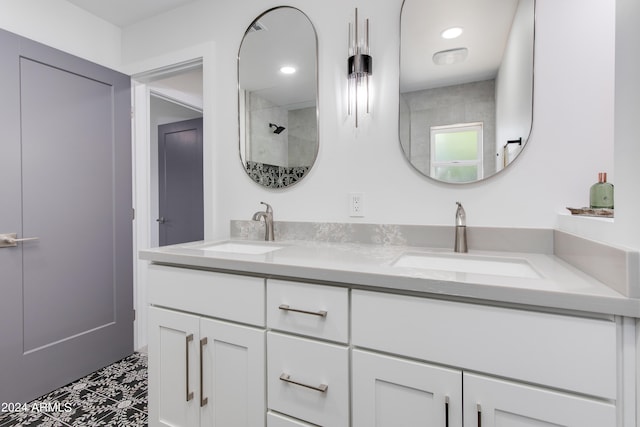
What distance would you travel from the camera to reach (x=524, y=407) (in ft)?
2.56

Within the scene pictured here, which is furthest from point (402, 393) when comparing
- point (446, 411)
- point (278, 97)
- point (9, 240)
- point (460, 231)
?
point (9, 240)

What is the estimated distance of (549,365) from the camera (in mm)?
753

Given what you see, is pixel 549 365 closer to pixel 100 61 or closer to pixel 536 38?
pixel 536 38

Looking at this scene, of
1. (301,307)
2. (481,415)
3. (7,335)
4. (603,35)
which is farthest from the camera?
(7,335)

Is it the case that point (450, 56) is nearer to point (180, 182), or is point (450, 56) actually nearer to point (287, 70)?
point (287, 70)

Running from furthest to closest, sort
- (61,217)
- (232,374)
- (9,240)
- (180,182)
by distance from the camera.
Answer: (180,182), (61,217), (9,240), (232,374)

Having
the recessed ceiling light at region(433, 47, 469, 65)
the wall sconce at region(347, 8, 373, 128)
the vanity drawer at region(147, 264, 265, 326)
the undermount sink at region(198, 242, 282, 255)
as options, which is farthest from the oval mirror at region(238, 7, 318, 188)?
the vanity drawer at region(147, 264, 265, 326)

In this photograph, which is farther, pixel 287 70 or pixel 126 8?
pixel 126 8

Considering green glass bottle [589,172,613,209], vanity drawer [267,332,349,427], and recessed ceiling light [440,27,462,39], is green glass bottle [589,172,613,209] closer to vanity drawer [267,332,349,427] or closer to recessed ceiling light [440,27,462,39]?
recessed ceiling light [440,27,462,39]

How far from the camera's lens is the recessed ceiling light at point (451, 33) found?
4.56ft

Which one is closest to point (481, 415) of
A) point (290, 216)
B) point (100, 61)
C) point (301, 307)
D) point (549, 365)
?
point (549, 365)

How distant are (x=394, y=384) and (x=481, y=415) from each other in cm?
22

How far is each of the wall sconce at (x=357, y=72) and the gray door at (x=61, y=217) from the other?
1616 millimetres

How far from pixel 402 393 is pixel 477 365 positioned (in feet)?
0.72
